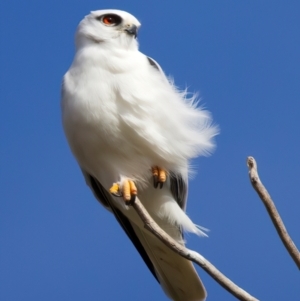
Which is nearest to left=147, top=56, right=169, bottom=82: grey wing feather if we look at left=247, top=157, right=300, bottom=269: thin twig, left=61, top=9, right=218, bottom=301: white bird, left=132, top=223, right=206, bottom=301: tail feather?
left=61, top=9, right=218, bottom=301: white bird

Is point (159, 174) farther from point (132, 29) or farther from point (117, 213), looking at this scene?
point (132, 29)

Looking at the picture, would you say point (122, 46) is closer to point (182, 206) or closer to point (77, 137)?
point (77, 137)

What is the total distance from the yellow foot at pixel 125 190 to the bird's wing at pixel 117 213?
0.56 meters

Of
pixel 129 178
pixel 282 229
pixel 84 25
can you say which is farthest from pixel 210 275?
pixel 84 25

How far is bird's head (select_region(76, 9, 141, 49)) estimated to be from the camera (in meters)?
5.02

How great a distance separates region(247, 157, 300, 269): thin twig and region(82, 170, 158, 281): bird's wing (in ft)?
6.88

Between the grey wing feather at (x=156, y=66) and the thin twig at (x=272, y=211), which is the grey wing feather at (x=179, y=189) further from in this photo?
the thin twig at (x=272, y=211)

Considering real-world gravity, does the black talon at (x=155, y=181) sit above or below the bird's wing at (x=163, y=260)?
above

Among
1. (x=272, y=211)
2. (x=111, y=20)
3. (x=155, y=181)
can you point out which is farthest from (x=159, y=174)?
(x=272, y=211)

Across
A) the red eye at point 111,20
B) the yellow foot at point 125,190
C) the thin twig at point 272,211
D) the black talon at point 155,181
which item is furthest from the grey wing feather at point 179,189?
the thin twig at point 272,211

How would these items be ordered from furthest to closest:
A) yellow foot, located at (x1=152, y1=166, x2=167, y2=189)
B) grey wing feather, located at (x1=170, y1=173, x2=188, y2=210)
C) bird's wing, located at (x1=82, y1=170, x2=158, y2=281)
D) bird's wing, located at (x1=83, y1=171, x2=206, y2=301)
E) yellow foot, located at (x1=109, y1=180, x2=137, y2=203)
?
bird's wing, located at (x1=82, y1=170, x2=158, y2=281) < grey wing feather, located at (x1=170, y1=173, x2=188, y2=210) < bird's wing, located at (x1=83, y1=171, x2=206, y2=301) < yellow foot, located at (x1=152, y1=166, x2=167, y2=189) < yellow foot, located at (x1=109, y1=180, x2=137, y2=203)

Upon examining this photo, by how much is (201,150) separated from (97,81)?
81 centimetres

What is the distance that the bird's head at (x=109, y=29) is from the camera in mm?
5016

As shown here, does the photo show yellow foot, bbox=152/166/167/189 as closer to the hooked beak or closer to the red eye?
the hooked beak
